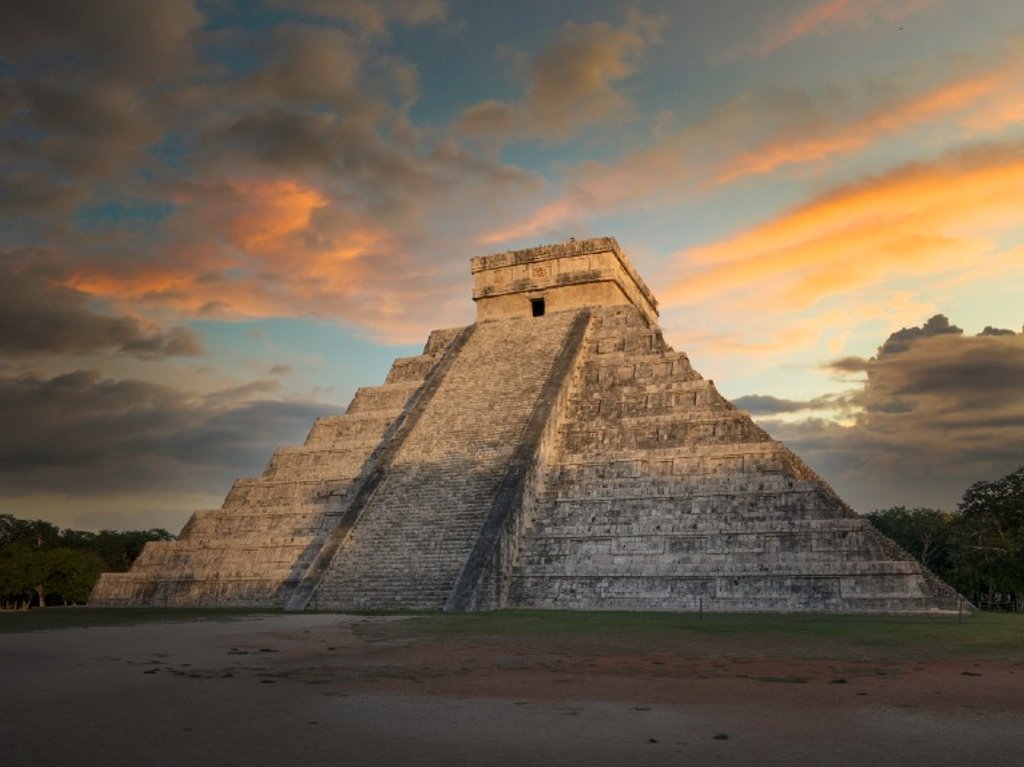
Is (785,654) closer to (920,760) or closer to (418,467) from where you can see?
(920,760)

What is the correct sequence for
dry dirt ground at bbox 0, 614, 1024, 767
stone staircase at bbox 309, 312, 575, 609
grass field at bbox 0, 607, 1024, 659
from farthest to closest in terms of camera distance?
stone staircase at bbox 309, 312, 575, 609 → grass field at bbox 0, 607, 1024, 659 → dry dirt ground at bbox 0, 614, 1024, 767

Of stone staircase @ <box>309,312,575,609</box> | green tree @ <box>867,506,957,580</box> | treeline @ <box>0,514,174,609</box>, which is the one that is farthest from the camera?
green tree @ <box>867,506,957,580</box>

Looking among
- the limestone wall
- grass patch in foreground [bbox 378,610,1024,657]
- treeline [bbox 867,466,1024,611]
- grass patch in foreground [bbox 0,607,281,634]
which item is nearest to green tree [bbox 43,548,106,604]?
grass patch in foreground [bbox 0,607,281,634]

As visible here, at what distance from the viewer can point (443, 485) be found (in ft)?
71.4

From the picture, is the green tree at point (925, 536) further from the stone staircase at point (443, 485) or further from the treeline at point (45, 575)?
the treeline at point (45, 575)

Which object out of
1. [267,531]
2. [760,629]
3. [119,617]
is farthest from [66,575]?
[760,629]

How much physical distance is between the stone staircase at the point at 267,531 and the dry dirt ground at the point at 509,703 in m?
9.82

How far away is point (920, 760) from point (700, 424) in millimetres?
16420

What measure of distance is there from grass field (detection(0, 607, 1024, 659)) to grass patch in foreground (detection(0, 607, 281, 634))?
0.07 ft

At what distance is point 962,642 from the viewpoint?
12.1 m

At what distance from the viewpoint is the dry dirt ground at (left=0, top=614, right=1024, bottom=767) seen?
5.53 metres

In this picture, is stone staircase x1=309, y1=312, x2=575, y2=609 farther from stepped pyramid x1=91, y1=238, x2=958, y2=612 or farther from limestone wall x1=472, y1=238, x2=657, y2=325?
limestone wall x1=472, y1=238, x2=657, y2=325

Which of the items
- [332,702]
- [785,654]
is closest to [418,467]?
[785,654]

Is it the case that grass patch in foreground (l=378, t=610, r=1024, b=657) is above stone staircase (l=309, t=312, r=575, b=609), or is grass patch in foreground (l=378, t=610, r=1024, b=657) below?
below
